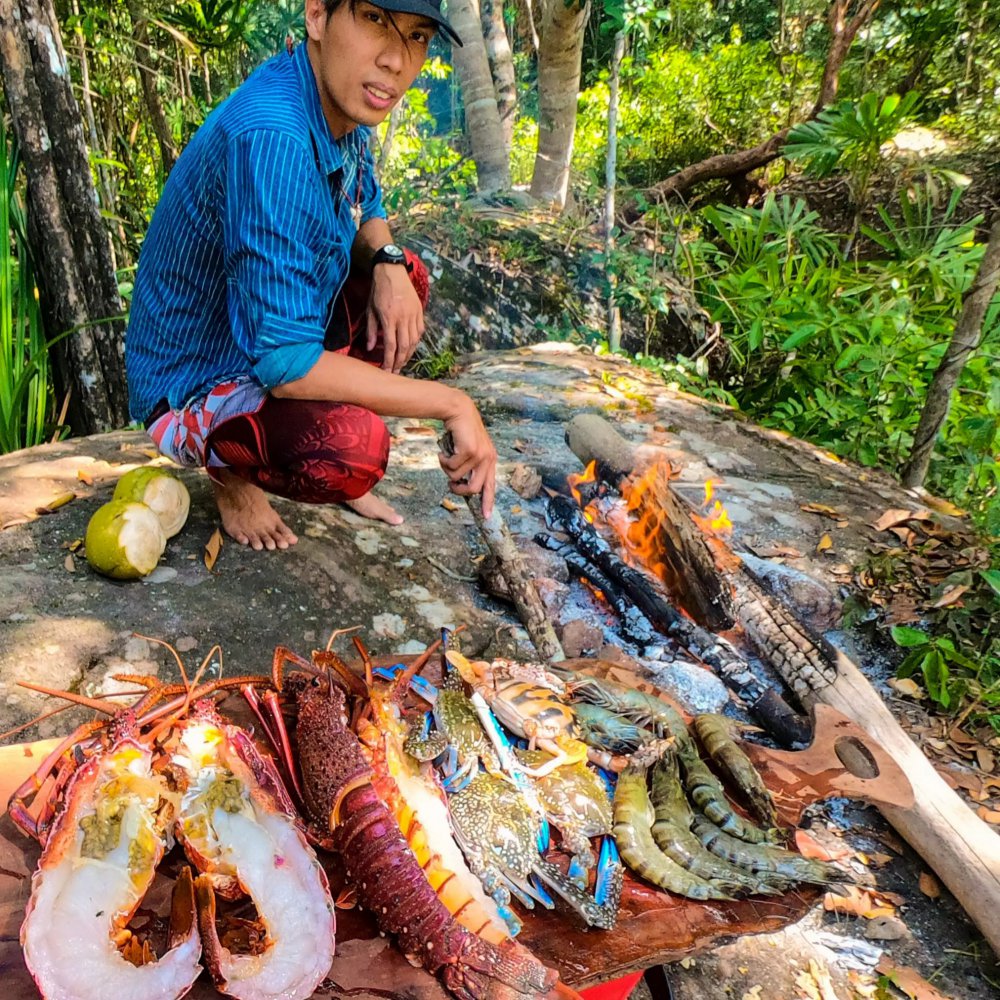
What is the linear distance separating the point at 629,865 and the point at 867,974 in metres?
1.06

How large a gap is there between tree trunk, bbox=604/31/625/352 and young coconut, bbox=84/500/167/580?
170 inches

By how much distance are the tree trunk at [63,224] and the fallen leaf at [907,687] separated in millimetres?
3764

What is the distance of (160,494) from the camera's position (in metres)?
A: 2.50

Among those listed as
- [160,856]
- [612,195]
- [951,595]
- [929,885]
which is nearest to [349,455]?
[160,856]

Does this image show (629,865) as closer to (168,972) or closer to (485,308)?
(168,972)

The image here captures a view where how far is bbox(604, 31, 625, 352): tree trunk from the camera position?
531 cm

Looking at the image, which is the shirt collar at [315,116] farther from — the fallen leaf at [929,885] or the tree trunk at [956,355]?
the tree trunk at [956,355]

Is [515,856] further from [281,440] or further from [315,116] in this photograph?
[315,116]

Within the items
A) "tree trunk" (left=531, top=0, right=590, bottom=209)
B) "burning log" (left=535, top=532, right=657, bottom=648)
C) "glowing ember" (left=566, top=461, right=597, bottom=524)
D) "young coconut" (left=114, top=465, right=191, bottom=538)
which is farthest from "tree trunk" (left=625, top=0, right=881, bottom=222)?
"young coconut" (left=114, top=465, right=191, bottom=538)

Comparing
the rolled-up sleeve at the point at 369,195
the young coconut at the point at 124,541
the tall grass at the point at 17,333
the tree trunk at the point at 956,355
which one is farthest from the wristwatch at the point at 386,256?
A: the tree trunk at the point at 956,355

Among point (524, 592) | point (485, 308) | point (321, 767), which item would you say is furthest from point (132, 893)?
point (485, 308)

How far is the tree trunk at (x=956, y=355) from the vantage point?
378 centimetres

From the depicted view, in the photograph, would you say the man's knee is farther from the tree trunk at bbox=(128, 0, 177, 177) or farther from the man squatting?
the tree trunk at bbox=(128, 0, 177, 177)

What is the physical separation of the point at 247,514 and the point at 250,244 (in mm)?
1143
